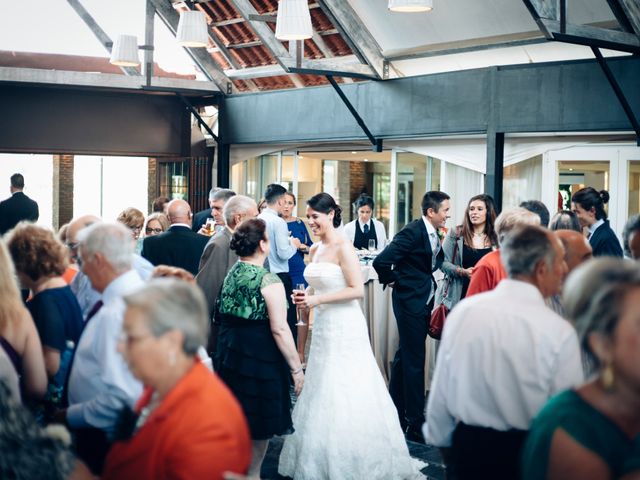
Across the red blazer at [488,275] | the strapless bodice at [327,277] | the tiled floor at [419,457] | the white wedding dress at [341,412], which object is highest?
the red blazer at [488,275]

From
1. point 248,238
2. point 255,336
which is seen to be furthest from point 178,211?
point 255,336

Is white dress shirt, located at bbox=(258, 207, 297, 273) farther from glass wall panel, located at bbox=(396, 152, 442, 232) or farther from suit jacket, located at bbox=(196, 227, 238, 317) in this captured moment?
glass wall panel, located at bbox=(396, 152, 442, 232)

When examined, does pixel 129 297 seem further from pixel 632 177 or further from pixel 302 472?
pixel 632 177

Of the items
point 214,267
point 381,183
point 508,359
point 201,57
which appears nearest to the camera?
point 508,359

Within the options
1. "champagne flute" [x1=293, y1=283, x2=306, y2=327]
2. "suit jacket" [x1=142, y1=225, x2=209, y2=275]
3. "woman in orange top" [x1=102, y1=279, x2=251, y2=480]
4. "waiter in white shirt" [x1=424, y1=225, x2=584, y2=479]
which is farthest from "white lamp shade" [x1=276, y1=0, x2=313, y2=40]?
"woman in orange top" [x1=102, y1=279, x2=251, y2=480]

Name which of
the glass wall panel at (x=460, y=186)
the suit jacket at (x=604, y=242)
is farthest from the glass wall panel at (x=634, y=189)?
the suit jacket at (x=604, y=242)

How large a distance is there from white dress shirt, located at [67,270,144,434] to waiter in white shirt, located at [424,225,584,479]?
107 centimetres

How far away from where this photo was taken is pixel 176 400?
2.16m

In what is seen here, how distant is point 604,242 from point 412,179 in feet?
21.7

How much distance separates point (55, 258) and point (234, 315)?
1128 mm

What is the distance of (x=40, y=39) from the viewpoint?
13453mm

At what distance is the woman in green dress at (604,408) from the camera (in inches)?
80.5

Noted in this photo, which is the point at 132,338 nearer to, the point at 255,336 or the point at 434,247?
the point at 255,336

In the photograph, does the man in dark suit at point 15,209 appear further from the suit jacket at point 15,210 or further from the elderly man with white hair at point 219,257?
the elderly man with white hair at point 219,257
